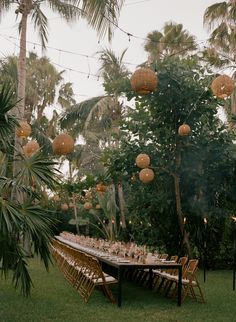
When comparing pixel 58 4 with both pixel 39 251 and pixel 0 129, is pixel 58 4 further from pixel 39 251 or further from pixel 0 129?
pixel 39 251

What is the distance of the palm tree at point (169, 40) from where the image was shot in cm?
1941

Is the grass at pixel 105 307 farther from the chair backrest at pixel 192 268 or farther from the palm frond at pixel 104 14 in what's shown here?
the palm frond at pixel 104 14

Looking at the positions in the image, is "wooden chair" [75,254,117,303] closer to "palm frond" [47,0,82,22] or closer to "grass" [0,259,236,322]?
"grass" [0,259,236,322]

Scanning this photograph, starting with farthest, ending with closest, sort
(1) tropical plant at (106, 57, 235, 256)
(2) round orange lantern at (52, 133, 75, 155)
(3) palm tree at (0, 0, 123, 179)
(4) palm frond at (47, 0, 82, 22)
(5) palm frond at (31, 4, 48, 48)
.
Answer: (5) palm frond at (31, 4, 48, 48) → (4) palm frond at (47, 0, 82, 22) → (3) palm tree at (0, 0, 123, 179) → (1) tropical plant at (106, 57, 235, 256) → (2) round orange lantern at (52, 133, 75, 155)

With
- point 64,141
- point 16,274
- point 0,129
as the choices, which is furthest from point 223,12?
point 16,274

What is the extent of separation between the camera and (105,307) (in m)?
8.23

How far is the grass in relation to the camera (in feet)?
24.3

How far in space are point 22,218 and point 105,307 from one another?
242 cm

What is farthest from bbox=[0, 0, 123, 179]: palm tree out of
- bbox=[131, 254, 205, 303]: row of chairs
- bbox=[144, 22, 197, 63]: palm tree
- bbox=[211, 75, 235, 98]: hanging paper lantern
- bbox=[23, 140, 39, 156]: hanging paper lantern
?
bbox=[144, 22, 197, 63]: palm tree

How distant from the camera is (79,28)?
48.1ft

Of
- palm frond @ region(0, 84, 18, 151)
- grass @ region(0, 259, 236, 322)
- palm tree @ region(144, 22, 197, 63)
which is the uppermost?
palm tree @ region(144, 22, 197, 63)

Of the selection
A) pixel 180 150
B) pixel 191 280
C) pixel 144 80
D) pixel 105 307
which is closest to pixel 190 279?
pixel 191 280

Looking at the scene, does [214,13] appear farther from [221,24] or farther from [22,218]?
[22,218]

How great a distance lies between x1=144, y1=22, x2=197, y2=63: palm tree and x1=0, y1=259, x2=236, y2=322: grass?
36.2 feet
